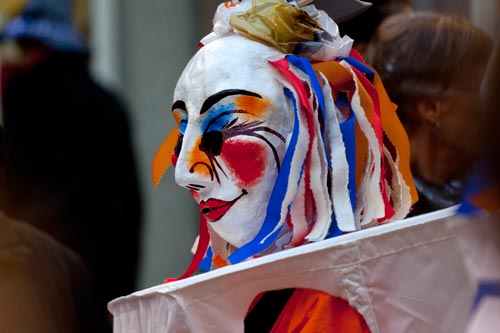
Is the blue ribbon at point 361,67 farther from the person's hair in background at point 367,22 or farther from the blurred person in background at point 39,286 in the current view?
the blurred person in background at point 39,286

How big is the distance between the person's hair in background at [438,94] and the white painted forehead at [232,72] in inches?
27.9

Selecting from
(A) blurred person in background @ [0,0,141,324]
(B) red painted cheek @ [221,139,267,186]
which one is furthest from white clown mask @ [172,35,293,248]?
(A) blurred person in background @ [0,0,141,324]

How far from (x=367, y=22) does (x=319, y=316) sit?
128 cm

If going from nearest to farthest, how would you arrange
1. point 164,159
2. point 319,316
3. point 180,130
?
point 319,316
point 180,130
point 164,159

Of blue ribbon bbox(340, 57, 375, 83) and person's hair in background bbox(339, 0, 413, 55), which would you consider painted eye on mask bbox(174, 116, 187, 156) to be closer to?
blue ribbon bbox(340, 57, 375, 83)

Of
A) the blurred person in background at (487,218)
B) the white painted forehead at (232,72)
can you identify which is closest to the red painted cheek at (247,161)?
the white painted forehead at (232,72)

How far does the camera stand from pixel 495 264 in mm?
1343

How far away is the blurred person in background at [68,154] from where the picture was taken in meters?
3.96

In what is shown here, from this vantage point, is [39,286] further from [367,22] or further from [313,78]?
Answer: [367,22]

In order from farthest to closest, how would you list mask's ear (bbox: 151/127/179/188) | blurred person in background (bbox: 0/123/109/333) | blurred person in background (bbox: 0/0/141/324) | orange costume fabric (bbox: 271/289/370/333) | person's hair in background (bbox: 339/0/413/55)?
1. blurred person in background (bbox: 0/0/141/324)
2. person's hair in background (bbox: 339/0/413/55)
3. blurred person in background (bbox: 0/123/109/333)
4. mask's ear (bbox: 151/127/179/188)
5. orange costume fabric (bbox: 271/289/370/333)

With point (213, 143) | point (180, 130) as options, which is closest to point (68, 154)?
point (180, 130)

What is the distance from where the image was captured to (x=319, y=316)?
2209mm

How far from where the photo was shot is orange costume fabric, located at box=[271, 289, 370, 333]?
2.17 meters

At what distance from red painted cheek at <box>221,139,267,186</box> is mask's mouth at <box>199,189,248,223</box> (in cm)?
3
